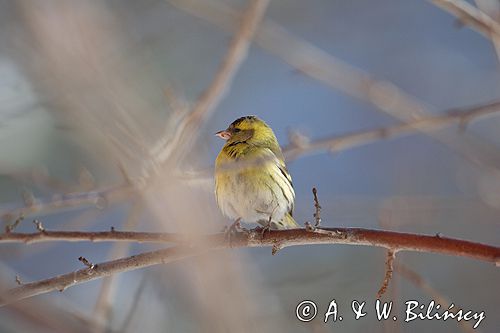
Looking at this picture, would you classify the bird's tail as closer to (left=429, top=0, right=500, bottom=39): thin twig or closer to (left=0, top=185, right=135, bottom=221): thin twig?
(left=0, top=185, right=135, bottom=221): thin twig

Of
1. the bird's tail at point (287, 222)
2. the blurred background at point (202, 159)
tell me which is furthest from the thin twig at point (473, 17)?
the bird's tail at point (287, 222)

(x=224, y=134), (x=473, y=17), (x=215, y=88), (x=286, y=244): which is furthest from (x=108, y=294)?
(x=473, y=17)

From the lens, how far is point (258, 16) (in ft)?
8.84

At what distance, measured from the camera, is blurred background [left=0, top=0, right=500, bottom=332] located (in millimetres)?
2436

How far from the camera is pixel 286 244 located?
2.31m

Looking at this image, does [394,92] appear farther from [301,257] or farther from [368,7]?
[368,7]

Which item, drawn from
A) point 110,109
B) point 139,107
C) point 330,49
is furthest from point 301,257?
point 110,109

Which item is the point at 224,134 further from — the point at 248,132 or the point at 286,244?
the point at 286,244

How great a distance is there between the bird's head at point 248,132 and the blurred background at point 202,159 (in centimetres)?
10

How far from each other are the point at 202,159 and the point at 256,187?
476mm

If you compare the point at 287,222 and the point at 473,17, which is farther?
the point at 287,222

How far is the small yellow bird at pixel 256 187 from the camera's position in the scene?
3072 mm

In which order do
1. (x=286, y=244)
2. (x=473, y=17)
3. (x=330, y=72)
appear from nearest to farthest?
(x=286, y=244), (x=473, y=17), (x=330, y=72)

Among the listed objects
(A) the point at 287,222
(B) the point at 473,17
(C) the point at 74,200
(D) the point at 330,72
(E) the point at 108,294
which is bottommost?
(E) the point at 108,294
